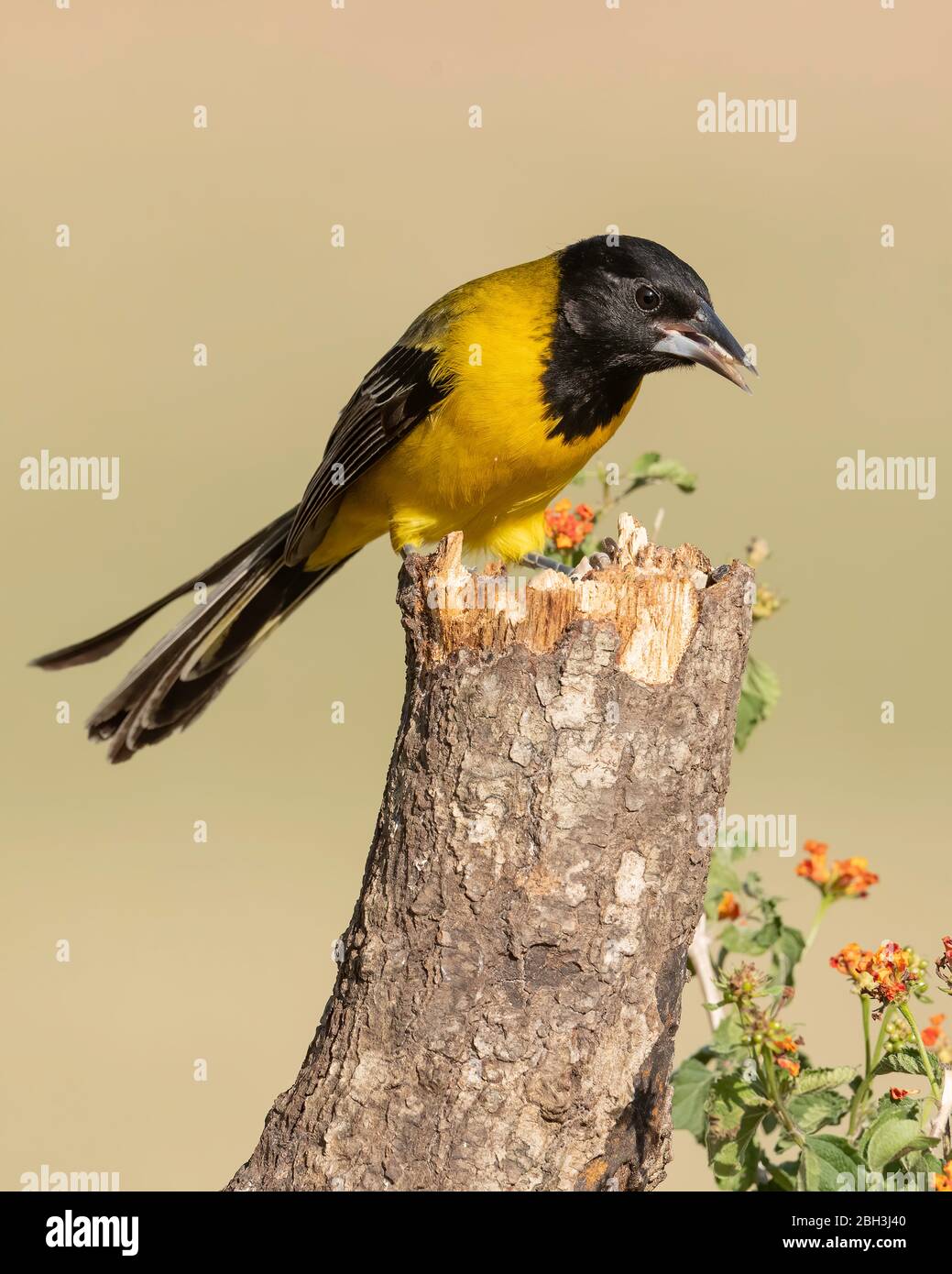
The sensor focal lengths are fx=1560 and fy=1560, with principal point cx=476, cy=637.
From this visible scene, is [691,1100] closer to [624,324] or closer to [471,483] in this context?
[471,483]

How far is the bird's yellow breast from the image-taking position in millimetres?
5895

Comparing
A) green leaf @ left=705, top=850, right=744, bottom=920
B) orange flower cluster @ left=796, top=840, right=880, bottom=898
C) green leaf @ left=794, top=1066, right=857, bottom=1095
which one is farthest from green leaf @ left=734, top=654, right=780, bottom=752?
green leaf @ left=794, top=1066, right=857, bottom=1095

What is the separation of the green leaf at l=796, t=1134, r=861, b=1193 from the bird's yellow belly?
2.86 meters

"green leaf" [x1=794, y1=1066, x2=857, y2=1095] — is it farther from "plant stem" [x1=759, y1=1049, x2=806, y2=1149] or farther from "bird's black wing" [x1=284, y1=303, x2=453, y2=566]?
"bird's black wing" [x1=284, y1=303, x2=453, y2=566]

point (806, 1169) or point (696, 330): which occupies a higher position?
point (696, 330)

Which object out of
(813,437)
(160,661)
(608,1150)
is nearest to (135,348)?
(813,437)

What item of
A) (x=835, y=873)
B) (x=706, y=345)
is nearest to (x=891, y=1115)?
(x=835, y=873)

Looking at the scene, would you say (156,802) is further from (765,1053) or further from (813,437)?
(765,1053)

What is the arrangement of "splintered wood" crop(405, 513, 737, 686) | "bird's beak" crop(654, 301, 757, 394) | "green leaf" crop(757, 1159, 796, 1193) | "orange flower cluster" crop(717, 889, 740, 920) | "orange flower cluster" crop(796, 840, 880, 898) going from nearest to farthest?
"splintered wood" crop(405, 513, 737, 686) → "green leaf" crop(757, 1159, 796, 1193) → "orange flower cluster" crop(796, 840, 880, 898) → "orange flower cluster" crop(717, 889, 740, 920) → "bird's beak" crop(654, 301, 757, 394)

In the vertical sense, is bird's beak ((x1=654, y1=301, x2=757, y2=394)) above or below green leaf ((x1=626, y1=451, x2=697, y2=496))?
above

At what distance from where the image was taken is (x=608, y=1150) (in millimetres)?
3885

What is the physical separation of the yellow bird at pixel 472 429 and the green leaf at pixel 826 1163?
278cm

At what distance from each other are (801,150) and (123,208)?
874 cm

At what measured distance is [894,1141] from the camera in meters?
3.75
